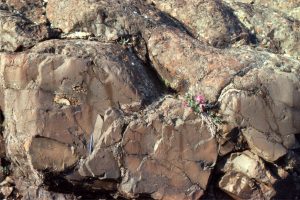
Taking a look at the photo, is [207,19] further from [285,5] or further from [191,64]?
[285,5]

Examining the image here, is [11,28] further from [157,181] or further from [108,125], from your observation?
[157,181]

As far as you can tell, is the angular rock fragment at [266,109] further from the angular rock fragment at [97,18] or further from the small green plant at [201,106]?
the angular rock fragment at [97,18]

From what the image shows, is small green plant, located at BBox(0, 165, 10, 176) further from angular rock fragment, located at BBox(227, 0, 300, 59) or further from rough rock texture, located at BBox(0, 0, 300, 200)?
angular rock fragment, located at BBox(227, 0, 300, 59)

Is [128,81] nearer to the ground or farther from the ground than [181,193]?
farther from the ground

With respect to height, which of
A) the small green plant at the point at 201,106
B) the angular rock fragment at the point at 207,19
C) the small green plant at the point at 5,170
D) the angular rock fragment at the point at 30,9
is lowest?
the small green plant at the point at 5,170

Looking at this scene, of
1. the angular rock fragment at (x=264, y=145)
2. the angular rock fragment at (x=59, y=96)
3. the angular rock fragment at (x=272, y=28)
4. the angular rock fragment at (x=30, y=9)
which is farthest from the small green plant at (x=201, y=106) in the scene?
the angular rock fragment at (x=30, y=9)

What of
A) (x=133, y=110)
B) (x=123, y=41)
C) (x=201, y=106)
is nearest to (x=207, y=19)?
(x=123, y=41)

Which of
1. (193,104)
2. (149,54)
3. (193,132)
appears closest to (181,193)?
(193,132)
